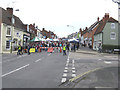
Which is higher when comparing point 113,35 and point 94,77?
point 113,35

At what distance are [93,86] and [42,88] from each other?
2261mm

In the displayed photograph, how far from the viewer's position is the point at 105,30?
3869 cm

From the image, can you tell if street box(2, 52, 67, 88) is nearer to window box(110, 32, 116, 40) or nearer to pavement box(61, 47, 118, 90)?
pavement box(61, 47, 118, 90)

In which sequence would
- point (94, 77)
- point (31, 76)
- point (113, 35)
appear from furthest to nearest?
point (113, 35)
point (94, 77)
point (31, 76)

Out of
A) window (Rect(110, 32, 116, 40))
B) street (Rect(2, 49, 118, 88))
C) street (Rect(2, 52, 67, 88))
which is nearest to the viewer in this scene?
street (Rect(2, 52, 67, 88))

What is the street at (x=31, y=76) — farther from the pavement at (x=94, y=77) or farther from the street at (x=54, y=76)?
the pavement at (x=94, y=77)

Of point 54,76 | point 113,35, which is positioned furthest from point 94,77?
point 113,35

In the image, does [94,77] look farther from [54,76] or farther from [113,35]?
[113,35]

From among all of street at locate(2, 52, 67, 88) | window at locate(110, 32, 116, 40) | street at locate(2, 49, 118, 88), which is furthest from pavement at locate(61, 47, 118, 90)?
window at locate(110, 32, 116, 40)

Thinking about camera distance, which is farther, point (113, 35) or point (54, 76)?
point (113, 35)

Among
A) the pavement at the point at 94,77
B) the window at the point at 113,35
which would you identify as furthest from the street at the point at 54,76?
the window at the point at 113,35

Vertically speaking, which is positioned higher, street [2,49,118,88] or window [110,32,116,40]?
window [110,32,116,40]

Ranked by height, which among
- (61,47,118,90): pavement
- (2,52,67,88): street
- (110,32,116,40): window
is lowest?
(61,47,118,90): pavement

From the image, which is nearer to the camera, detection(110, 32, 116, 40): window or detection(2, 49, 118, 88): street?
detection(2, 49, 118, 88): street
